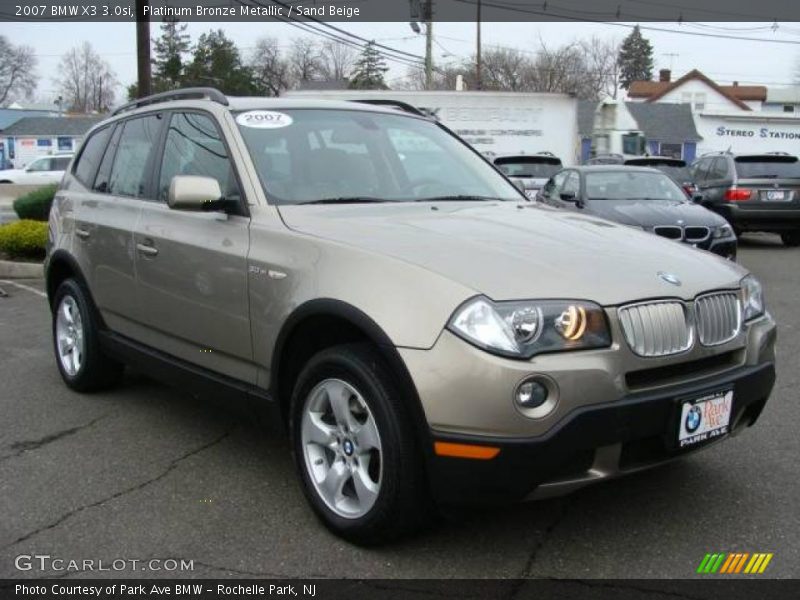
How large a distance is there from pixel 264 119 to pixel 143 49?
36.5 ft

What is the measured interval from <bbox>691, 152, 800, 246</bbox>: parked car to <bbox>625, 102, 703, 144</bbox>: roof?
32058mm

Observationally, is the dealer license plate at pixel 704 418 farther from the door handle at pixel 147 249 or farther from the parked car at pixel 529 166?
the parked car at pixel 529 166

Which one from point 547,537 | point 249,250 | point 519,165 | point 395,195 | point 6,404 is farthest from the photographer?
point 519,165

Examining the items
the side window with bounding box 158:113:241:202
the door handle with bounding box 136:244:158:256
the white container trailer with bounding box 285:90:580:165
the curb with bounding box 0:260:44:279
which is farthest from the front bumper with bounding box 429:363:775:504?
the white container trailer with bounding box 285:90:580:165

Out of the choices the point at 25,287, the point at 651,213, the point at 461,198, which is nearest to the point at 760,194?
the point at 651,213

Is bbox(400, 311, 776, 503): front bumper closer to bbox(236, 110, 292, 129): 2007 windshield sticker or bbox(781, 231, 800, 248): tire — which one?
bbox(236, 110, 292, 129): 2007 windshield sticker

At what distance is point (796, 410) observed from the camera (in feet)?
15.5

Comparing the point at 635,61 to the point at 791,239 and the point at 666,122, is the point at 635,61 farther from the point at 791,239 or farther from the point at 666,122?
the point at 791,239

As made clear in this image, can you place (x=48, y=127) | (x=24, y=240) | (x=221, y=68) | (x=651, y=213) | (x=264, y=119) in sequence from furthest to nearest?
(x=221, y=68)
(x=48, y=127)
(x=24, y=240)
(x=651, y=213)
(x=264, y=119)

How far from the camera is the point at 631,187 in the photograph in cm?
1081

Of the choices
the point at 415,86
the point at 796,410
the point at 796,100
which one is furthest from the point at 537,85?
the point at 796,410

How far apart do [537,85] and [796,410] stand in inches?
2467

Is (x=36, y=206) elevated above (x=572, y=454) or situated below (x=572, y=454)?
above

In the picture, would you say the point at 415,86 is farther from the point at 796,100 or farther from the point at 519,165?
the point at 519,165
